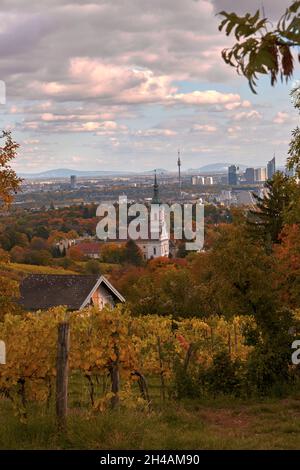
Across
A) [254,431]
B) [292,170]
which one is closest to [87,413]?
[254,431]

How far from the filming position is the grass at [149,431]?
23.7ft

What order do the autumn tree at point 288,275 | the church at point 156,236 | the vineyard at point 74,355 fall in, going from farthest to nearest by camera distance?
the church at point 156,236 < the autumn tree at point 288,275 < the vineyard at point 74,355

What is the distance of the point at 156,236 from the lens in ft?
419

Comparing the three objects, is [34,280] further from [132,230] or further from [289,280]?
[132,230]

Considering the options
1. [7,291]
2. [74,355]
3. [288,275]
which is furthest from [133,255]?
[74,355]

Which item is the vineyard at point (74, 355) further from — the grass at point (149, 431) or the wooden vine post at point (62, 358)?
the wooden vine post at point (62, 358)

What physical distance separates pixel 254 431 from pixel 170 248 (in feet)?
397

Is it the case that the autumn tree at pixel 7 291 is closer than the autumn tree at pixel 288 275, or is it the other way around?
the autumn tree at pixel 288 275

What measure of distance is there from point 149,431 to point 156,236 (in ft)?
394

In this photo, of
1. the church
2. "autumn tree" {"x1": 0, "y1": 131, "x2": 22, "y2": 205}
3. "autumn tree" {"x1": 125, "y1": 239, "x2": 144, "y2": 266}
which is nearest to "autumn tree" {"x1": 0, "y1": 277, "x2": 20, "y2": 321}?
"autumn tree" {"x1": 0, "y1": 131, "x2": 22, "y2": 205}

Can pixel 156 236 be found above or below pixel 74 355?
below

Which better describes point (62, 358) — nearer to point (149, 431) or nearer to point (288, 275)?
point (149, 431)

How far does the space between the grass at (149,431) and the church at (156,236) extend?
112m

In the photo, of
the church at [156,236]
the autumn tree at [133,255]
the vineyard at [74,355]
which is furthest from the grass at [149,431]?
the church at [156,236]
